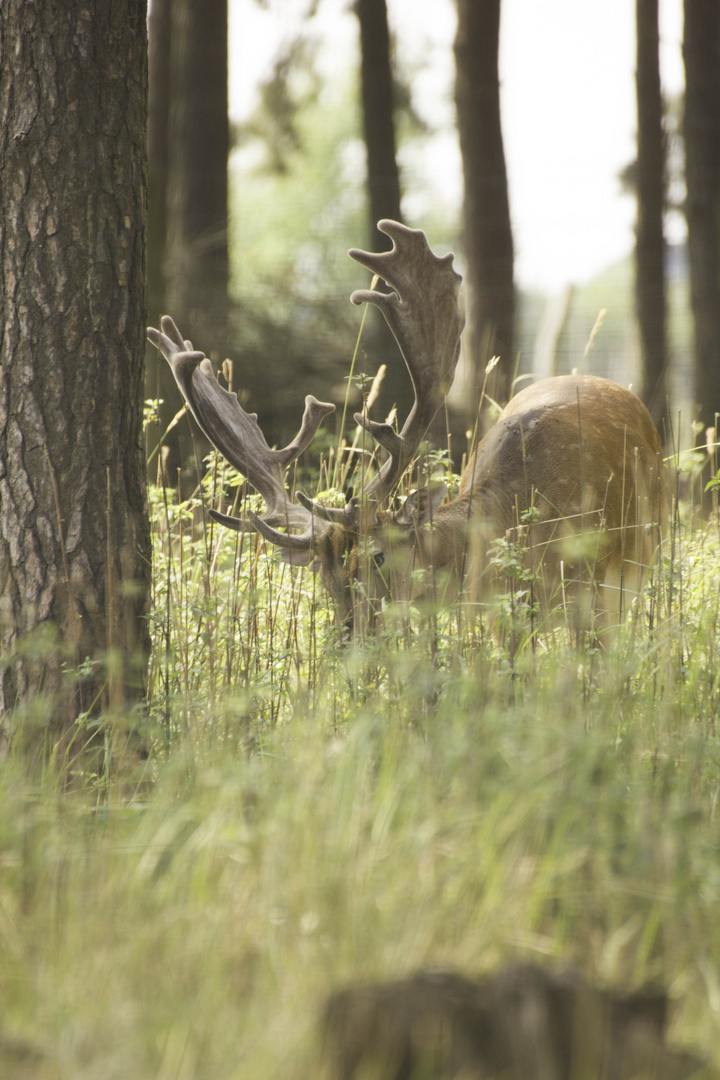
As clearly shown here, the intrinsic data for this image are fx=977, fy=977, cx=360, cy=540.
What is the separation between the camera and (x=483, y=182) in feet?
30.2

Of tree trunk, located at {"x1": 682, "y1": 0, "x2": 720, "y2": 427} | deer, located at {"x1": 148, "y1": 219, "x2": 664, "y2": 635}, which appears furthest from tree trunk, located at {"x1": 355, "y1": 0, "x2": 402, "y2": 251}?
deer, located at {"x1": 148, "y1": 219, "x2": 664, "y2": 635}

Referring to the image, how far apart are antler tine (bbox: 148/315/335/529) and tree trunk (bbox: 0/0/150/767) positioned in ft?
3.21

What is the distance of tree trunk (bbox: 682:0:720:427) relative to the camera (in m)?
10.4

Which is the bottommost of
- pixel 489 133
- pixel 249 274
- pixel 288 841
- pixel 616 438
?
pixel 288 841

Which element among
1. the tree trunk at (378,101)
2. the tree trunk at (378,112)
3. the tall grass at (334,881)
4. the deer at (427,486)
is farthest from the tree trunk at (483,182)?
the tall grass at (334,881)

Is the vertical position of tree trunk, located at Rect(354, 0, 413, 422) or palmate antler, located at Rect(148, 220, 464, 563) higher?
tree trunk, located at Rect(354, 0, 413, 422)

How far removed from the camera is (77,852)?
185 centimetres

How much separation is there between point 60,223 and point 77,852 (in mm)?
1882

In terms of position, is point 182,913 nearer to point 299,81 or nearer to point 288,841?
point 288,841

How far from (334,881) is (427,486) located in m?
2.33

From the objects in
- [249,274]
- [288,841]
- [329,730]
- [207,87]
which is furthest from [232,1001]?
[207,87]

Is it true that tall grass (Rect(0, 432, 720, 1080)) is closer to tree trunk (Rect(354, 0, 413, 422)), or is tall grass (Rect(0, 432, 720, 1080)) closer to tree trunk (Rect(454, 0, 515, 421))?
tree trunk (Rect(454, 0, 515, 421))

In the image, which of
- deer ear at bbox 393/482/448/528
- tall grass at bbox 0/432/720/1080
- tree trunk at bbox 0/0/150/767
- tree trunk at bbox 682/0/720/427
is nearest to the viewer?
tall grass at bbox 0/432/720/1080

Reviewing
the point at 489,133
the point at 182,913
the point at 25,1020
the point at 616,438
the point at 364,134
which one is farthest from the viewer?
the point at 364,134
